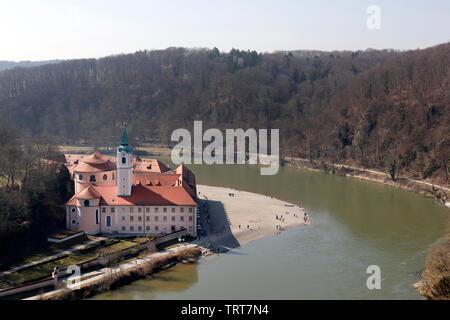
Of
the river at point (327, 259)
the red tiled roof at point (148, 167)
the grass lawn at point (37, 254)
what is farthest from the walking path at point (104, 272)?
the red tiled roof at point (148, 167)

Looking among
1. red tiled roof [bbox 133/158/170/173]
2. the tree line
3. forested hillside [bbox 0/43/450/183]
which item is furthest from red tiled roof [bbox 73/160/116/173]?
forested hillside [bbox 0/43/450/183]

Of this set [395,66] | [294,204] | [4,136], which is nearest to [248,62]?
[395,66]

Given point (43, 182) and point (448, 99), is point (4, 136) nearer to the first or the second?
point (43, 182)

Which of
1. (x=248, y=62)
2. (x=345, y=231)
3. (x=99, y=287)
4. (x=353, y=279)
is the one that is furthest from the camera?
(x=248, y=62)

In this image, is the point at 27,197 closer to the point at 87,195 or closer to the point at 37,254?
the point at 87,195

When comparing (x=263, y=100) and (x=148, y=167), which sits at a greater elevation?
(x=263, y=100)

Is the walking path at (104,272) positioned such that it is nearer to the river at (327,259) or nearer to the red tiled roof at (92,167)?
the river at (327,259)

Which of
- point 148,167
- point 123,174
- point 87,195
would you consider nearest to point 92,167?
point 123,174

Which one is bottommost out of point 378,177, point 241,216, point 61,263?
point 241,216
